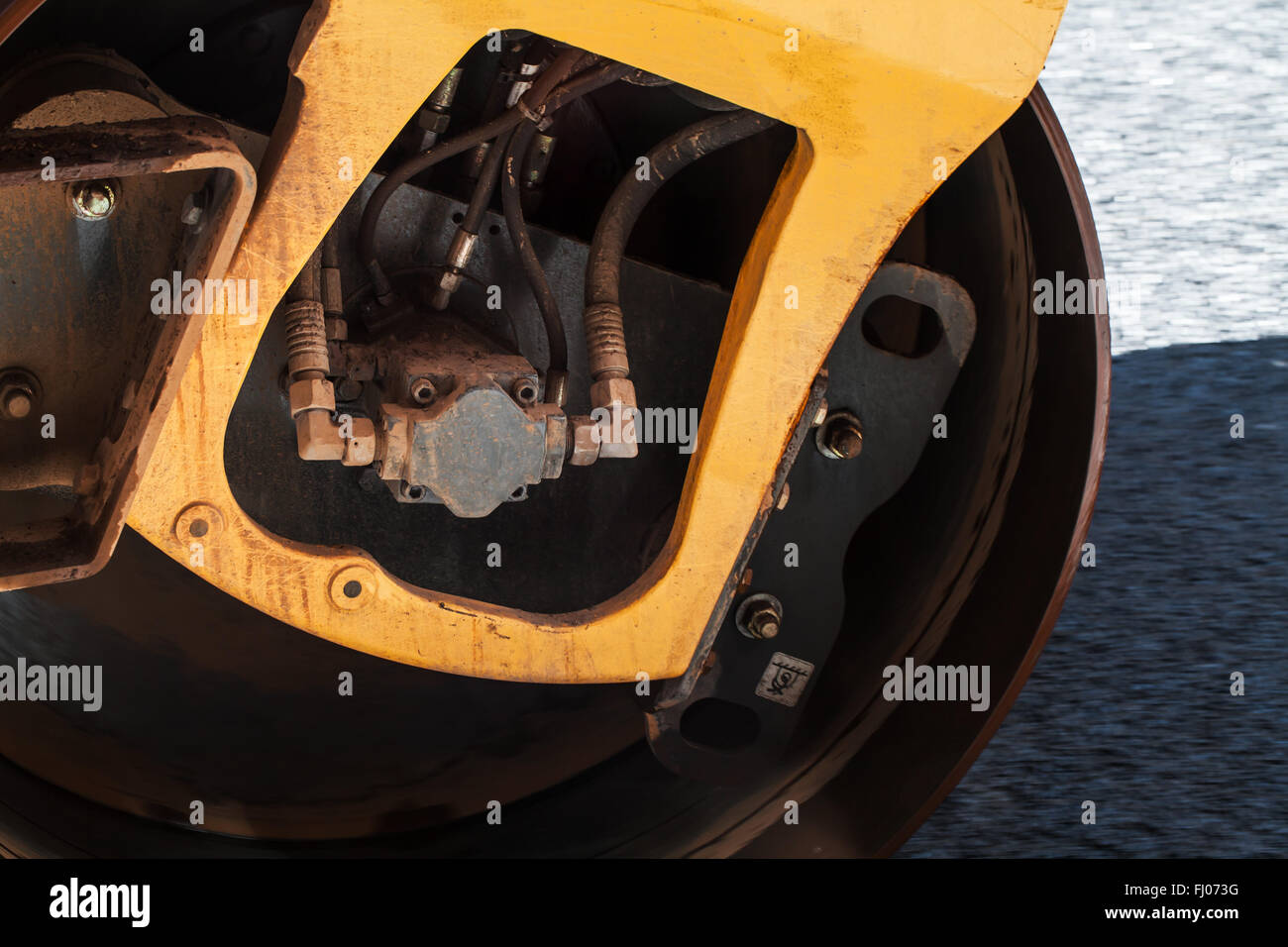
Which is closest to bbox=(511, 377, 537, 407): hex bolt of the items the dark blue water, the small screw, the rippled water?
the small screw

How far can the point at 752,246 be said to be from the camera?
102 centimetres

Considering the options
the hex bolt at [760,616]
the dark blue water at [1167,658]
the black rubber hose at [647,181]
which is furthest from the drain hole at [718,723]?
the black rubber hose at [647,181]

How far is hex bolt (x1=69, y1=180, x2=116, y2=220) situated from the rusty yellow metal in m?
0.12

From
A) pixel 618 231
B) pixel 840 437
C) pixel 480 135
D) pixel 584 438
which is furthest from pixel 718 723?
pixel 480 135

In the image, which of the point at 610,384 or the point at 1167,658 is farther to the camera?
the point at 1167,658

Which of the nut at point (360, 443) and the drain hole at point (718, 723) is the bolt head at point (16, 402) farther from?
the drain hole at point (718, 723)

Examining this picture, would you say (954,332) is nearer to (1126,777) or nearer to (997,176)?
(997,176)

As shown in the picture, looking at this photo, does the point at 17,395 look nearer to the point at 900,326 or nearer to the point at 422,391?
the point at 422,391

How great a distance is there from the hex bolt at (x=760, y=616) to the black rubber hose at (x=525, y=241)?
0.33 meters

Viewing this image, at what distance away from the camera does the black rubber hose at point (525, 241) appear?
103cm

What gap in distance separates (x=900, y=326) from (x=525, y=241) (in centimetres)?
49

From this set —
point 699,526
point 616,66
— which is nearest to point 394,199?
point 616,66

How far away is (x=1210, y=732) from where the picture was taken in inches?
63.1

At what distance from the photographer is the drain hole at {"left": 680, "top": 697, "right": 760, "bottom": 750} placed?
1.31 m
